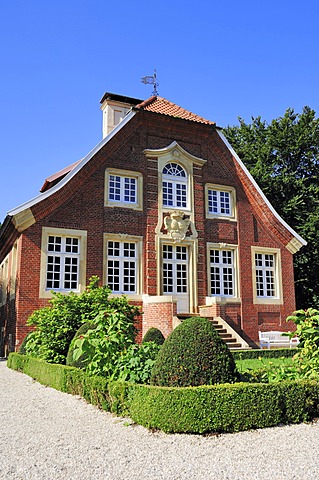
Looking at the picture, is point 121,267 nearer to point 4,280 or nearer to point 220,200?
point 220,200

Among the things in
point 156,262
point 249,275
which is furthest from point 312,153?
point 156,262

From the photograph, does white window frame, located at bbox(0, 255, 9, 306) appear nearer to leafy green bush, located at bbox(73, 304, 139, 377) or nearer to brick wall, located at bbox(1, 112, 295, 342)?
brick wall, located at bbox(1, 112, 295, 342)

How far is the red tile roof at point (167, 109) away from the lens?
1945cm

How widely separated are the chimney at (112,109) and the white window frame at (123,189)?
5.41m

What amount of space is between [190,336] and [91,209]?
37.0ft

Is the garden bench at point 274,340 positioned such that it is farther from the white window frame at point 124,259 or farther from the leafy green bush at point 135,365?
the leafy green bush at point 135,365

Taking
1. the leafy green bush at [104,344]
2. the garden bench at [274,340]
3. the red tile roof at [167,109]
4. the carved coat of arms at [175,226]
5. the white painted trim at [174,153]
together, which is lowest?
the garden bench at [274,340]

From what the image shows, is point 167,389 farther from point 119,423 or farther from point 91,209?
point 91,209

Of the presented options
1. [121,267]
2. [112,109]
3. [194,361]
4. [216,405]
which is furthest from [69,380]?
[112,109]

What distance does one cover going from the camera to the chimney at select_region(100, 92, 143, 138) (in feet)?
75.6

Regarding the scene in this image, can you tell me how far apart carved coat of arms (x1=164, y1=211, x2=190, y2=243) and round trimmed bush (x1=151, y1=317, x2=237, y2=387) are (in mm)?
11622

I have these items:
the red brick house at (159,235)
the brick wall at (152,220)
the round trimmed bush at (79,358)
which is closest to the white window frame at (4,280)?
the red brick house at (159,235)

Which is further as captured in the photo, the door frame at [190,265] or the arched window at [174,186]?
the arched window at [174,186]

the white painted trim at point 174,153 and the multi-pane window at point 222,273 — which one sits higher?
the white painted trim at point 174,153
